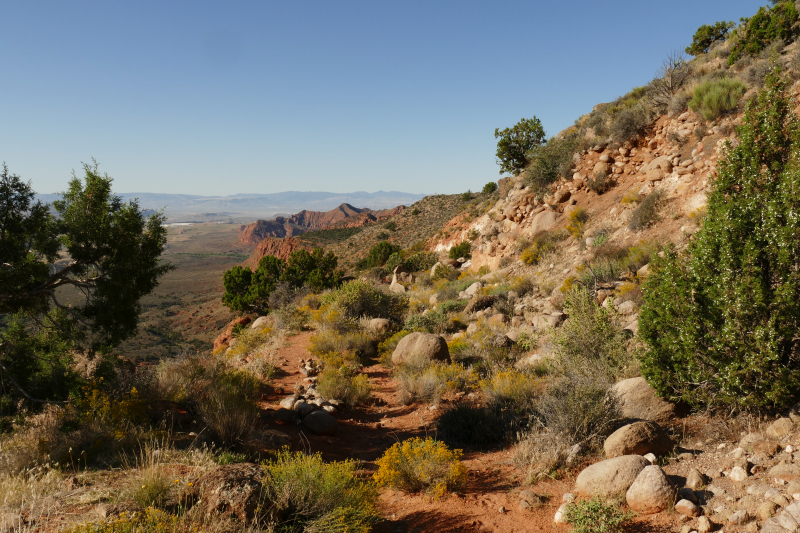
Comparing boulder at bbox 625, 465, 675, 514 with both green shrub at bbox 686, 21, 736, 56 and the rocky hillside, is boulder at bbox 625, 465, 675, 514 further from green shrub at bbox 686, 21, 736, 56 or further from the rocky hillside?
the rocky hillside

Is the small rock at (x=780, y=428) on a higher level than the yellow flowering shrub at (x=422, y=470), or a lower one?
higher

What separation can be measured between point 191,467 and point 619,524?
162 inches

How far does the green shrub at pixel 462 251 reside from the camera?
71.4ft

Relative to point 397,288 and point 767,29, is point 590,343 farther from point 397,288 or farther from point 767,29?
point 767,29

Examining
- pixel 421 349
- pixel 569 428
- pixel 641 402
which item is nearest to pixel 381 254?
pixel 421 349

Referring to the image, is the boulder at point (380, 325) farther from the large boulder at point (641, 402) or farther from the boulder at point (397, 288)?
the large boulder at point (641, 402)

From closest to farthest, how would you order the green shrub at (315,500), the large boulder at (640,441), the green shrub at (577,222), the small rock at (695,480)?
the green shrub at (315,500) → the small rock at (695,480) → the large boulder at (640,441) → the green shrub at (577,222)

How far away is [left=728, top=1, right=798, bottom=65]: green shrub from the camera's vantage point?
48.7 feet

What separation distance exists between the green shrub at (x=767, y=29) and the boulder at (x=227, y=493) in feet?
67.8

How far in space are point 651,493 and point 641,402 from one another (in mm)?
2087

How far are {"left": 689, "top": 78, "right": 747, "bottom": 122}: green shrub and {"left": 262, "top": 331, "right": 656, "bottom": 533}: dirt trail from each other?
40.5ft

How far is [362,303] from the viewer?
1413 cm

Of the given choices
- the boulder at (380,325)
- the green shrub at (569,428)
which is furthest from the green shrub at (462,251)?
the green shrub at (569,428)

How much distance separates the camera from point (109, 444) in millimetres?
4957
